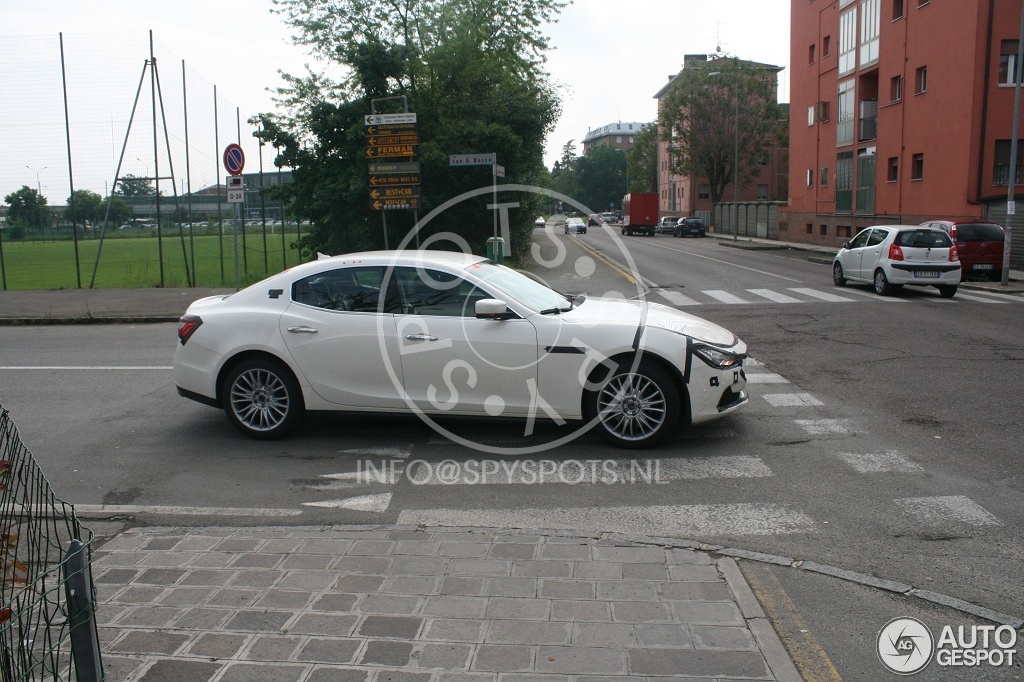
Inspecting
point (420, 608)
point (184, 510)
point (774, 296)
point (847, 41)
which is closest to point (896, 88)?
point (847, 41)

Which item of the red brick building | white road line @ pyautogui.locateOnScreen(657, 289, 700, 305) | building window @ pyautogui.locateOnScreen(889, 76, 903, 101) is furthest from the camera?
building window @ pyautogui.locateOnScreen(889, 76, 903, 101)

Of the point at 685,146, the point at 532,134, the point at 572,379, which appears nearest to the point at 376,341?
the point at 572,379

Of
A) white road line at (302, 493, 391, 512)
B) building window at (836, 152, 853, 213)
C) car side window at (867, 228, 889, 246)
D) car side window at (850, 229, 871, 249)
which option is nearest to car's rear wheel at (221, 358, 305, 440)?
white road line at (302, 493, 391, 512)

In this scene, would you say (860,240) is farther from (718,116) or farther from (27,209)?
(718,116)

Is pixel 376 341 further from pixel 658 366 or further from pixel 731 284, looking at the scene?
pixel 731 284

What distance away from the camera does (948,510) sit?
5.57m

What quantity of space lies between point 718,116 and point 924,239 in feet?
194

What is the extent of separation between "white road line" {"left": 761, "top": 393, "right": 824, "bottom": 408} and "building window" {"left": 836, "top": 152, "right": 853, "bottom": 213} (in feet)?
121

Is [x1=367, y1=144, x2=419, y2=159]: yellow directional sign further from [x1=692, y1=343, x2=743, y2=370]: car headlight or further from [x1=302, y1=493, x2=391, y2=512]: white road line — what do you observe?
[x1=302, y1=493, x2=391, y2=512]: white road line

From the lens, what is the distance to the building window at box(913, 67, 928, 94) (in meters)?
34.9

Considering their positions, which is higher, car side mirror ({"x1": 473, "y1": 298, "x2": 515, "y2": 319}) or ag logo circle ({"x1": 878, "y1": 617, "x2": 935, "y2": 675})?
car side mirror ({"x1": 473, "y1": 298, "x2": 515, "y2": 319})

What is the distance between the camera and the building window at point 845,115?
43.0 meters

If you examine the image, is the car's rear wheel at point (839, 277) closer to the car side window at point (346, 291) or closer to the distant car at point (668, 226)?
the car side window at point (346, 291)

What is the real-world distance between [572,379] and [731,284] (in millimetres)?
16822
